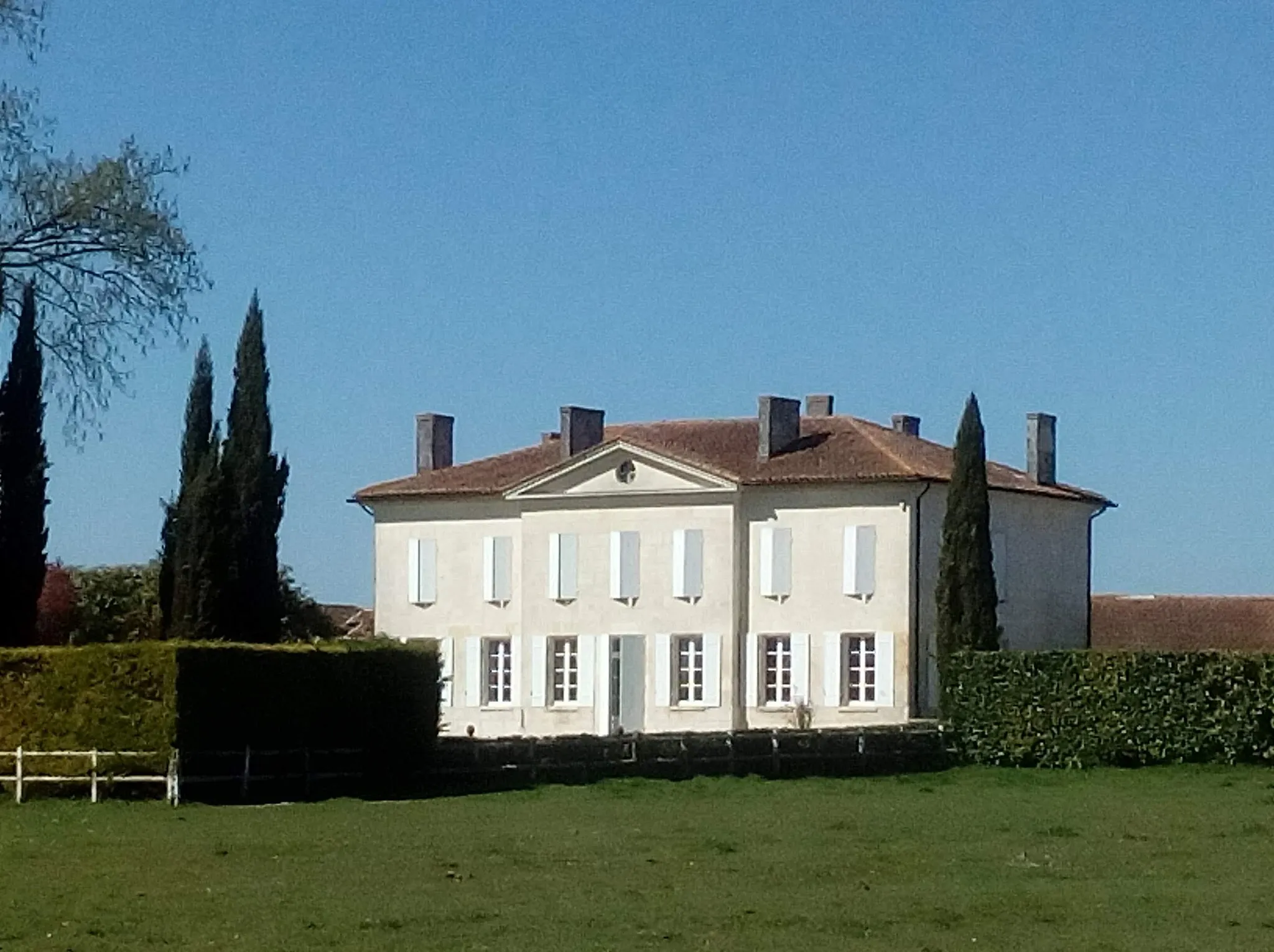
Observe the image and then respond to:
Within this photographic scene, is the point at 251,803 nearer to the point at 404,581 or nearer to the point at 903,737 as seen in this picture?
the point at 903,737

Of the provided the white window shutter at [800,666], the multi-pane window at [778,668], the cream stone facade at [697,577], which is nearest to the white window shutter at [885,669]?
the cream stone facade at [697,577]

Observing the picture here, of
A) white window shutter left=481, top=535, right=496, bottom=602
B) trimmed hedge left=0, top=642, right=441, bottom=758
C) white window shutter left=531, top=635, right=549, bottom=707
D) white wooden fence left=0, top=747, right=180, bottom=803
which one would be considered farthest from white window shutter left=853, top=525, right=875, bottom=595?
white wooden fence left=0, top=747, right=180, bottom=803

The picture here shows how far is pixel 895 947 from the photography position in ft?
51.8

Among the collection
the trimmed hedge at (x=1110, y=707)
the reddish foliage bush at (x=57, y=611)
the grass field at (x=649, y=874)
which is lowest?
the grass field at (x=649, y=874)

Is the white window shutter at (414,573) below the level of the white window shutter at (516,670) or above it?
above

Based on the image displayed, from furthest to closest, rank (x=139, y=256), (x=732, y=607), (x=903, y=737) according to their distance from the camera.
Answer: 1. (x=732, y=607)
2. (x=903, y=737)
3. (x=139, y=256)

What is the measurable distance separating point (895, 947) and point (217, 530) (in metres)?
25.5

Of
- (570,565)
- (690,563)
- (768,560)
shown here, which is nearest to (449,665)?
(570,565)

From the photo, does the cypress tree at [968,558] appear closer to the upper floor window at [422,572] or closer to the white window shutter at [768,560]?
the white window shutter at [768,560]

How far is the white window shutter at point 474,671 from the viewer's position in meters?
51.5

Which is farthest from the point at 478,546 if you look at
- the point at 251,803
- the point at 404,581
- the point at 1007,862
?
the point at 1007,862

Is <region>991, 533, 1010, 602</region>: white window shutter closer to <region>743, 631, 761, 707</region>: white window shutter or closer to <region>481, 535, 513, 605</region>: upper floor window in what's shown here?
<region>743, 631, 761, 707</region>: white window shutter

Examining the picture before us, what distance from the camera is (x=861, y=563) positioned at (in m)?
47.3

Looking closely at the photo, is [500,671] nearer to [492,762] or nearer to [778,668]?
[778,668]
